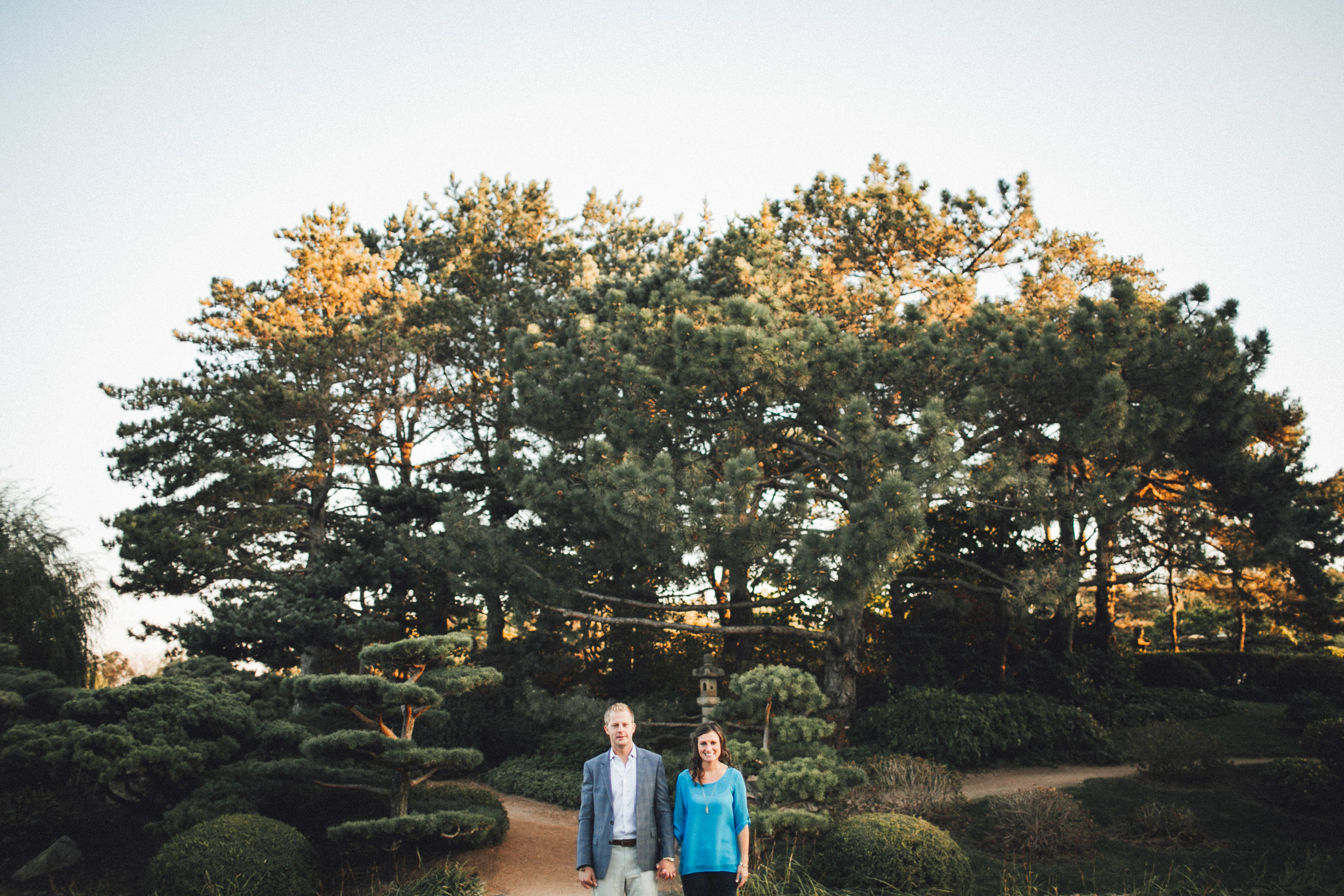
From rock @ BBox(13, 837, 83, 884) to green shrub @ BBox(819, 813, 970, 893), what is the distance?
6750mm

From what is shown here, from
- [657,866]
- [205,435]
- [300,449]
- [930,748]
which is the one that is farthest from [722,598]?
[657,866]

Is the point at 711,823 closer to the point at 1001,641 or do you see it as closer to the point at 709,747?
the point at 709,747

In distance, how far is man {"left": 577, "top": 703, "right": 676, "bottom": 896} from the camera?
3.91 metres

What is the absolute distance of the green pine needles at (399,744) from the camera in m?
6.83

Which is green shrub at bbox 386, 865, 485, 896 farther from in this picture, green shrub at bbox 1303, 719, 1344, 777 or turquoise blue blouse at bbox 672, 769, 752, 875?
green shrub at bbox 1303, 719, 1344, 777

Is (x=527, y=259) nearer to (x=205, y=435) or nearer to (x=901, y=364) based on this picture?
(x=205, y=435)

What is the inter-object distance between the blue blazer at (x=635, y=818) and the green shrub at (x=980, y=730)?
7.91 meters

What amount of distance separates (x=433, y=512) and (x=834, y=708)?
27.9 ft

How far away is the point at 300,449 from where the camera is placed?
53.3 ft

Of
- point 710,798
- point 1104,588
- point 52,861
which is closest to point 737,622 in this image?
point 1104,588

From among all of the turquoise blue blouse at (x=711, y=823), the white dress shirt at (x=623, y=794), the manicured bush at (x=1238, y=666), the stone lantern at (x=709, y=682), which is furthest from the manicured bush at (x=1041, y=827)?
the manicured bush at (x=1238, y=666)

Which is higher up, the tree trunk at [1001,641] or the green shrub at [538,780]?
the tree trunk at [1001,641]

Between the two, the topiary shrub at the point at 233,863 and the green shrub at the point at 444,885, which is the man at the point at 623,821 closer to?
the green shrub at the point at 444,885

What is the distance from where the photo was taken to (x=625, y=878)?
3922 mm
